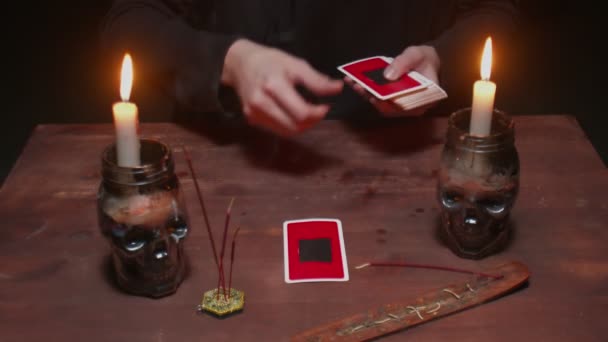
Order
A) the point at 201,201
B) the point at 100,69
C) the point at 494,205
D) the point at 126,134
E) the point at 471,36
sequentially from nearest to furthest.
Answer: the point at 126,134 → the point at 494,205 → the point at 201,201 → the point at 471,36 → the point at 100,69

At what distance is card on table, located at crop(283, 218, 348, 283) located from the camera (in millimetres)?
950

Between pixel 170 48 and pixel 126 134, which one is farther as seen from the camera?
pixel 170 48

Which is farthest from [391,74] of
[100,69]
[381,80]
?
[100,69]

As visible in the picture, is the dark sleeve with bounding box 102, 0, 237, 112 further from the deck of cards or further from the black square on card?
the black square on card

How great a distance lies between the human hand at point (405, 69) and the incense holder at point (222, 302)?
475mm

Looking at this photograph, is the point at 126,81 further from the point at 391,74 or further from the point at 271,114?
the point at 391,74

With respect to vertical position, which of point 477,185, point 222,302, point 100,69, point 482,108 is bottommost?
point 100,69

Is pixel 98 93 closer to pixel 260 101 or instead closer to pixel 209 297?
pixel 260 101

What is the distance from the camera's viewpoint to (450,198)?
0.97 metres

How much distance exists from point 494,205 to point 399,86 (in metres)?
0.34

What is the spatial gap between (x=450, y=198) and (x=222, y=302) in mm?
335

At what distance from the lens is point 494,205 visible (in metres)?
0.95

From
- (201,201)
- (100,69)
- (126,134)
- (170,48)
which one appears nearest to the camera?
(126,134)

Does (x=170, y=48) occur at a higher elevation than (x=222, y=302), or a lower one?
higher
